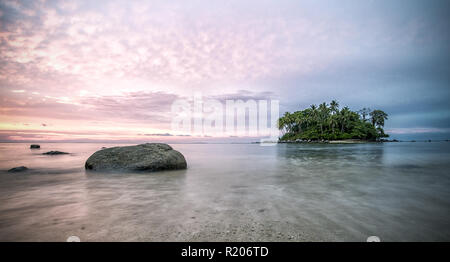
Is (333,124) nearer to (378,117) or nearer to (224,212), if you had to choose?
(378,117)

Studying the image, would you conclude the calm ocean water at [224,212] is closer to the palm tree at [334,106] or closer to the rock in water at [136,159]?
the rock in water at [136,159]

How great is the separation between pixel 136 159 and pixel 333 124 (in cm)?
8711

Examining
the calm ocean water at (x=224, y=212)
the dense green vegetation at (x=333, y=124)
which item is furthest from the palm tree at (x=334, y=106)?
the calm ocean water at (x=224, y=212)

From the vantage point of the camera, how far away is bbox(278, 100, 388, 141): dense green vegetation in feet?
259

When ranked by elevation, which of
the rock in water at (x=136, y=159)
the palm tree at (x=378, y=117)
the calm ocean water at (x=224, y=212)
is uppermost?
the palm tree at (x=378, y=117)

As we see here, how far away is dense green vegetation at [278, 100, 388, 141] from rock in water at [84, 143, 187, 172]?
274 ft

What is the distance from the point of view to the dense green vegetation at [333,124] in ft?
259

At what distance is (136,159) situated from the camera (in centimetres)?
857

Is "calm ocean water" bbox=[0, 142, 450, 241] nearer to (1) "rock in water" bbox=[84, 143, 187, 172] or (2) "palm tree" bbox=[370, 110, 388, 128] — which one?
(1) "rock in water" bbox=[84, 143, 187, 172]

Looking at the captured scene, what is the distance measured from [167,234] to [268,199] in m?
2.59

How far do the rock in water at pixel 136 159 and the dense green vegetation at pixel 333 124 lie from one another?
83623 mm

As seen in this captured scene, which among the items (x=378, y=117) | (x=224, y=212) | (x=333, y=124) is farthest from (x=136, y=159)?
(x=378, y=117)
